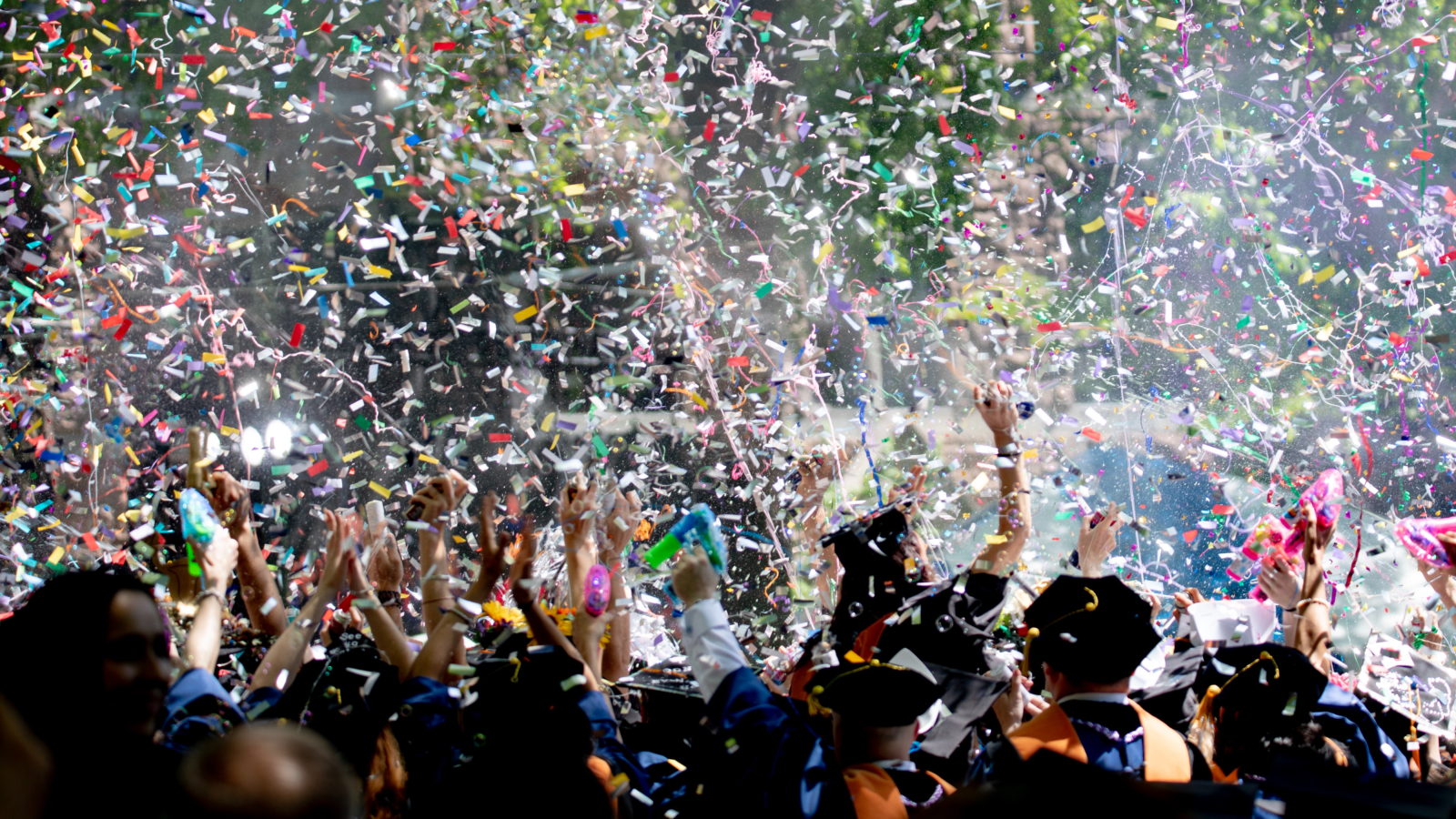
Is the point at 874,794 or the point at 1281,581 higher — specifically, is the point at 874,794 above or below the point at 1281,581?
above

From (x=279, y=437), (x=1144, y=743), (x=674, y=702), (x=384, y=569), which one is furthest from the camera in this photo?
(x=279, y=437)

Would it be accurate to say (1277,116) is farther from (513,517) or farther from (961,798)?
(961,798)

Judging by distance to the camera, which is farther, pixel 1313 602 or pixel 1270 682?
pixel 1313 602

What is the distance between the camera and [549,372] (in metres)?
10.0

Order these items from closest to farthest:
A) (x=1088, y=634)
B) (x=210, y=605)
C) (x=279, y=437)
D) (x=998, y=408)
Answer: (x=1088, y=634), (x=210, y=605), (x=998, y=408), (x=279, y=437)

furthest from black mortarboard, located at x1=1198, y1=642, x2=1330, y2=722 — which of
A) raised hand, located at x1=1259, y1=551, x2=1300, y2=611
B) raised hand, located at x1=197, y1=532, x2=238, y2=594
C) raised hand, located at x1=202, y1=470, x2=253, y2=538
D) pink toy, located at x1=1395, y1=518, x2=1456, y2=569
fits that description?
raised hand, located at x1=202, y1=470, x2=253, y2=538

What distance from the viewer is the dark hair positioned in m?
1.89

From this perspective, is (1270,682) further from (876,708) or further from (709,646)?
(709,646)

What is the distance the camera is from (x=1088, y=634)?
296 centimetres

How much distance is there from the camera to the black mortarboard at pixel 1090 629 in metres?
2.89

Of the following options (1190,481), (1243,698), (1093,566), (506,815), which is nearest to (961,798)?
(506,815)

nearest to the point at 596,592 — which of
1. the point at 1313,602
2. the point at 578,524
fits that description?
the point at 578,524

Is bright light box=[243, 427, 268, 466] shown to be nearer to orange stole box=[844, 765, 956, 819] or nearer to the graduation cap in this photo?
Answer: the graduation cap

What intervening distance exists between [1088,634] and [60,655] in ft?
9.02
